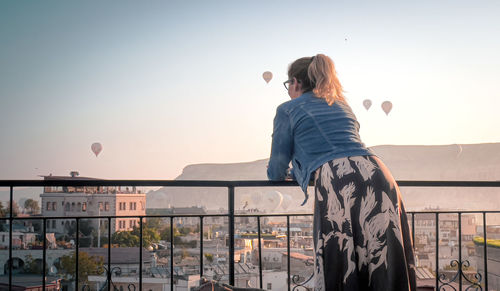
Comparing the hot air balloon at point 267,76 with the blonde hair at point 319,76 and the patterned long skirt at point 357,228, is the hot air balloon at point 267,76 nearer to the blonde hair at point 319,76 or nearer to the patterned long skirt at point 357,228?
the blonde hair at point 319,76

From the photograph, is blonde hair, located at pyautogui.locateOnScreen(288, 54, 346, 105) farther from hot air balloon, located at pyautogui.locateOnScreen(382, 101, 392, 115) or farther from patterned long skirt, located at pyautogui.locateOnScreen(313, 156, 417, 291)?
hot air balloon, located at pyautogui.locateOnScreen(382, 101, 392, 115)

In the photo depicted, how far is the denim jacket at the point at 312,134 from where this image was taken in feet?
6.31

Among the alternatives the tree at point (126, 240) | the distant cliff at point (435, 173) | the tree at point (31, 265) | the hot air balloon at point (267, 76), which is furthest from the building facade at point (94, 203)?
the hot air balloon at point (267, 76)

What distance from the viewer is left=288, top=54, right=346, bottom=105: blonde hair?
203 centimetres


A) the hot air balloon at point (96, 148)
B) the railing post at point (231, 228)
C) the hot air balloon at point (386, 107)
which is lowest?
the railing post at point (231, 228)

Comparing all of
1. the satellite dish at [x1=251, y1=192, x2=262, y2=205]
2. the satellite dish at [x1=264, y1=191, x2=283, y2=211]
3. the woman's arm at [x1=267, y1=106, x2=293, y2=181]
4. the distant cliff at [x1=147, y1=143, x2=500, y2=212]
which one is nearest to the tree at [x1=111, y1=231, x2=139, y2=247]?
the satellite dish at [x1=251, y1=192, x2=262, y2=205]

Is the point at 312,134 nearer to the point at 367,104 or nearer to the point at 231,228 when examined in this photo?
the point at 231,228

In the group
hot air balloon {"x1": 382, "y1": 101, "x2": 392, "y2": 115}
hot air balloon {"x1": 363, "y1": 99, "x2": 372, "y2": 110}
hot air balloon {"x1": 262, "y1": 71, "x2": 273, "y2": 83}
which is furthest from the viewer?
hot air balloon {"x1": 382, "y1": 101, "x2": 392, "y2": 115}

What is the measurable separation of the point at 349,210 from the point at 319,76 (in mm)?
575

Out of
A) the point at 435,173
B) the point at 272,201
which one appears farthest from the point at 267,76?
the point at 435,173

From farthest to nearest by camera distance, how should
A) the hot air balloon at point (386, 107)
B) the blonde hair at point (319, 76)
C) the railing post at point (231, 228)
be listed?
the hot air balloon at point (386, 107)
the railing post at point (231, 228)
the blonde hair at point (319, 76)

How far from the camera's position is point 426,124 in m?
89.2

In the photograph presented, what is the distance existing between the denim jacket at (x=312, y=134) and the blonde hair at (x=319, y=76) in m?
0.04

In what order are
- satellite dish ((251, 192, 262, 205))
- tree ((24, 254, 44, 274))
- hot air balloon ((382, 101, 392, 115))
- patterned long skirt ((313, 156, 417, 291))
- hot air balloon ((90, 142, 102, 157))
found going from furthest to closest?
1. tree ((24, 254, 44, 274))
2. satellite dish ((251, 192, 262, 205))
3. hot air balloon ((90, 142, 102, 157))
4. hot air balloon ((382, 101, 392, 115))
5. patterned long skirt ((313, 156, 417, 291))
